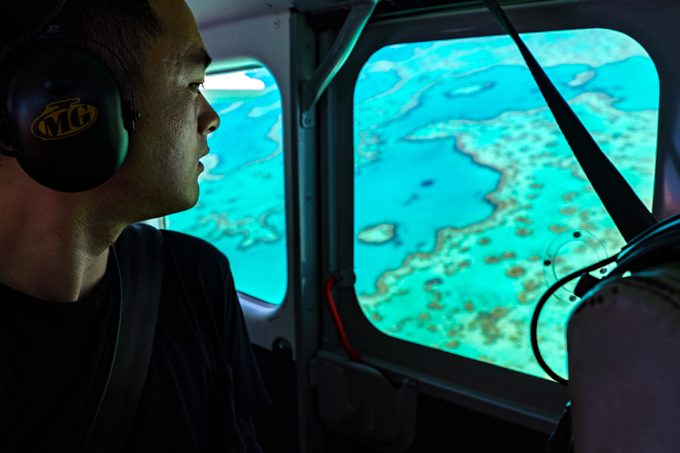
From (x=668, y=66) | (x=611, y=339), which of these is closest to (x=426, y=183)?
(x=668, y=66)

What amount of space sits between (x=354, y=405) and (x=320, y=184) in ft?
2.81

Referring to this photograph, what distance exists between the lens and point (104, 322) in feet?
3.85

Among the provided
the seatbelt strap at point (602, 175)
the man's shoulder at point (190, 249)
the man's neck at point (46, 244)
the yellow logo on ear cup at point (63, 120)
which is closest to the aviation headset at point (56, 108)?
the yellow logo on ear cup at point (63, 120)

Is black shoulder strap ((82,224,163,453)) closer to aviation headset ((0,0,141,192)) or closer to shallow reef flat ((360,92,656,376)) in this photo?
aviation headset ((0,0,141,192))

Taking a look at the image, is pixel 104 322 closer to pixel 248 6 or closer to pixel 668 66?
pixel 248 6

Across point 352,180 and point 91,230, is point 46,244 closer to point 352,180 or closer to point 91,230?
point 91,230

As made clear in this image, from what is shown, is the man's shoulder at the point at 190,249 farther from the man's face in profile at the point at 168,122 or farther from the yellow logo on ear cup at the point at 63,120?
the yellow logo on ear cup at the point at 63,120

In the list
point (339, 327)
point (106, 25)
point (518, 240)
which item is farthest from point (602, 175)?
point (339, 327)

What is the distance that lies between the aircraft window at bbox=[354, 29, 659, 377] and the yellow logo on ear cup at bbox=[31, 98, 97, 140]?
1.17 m

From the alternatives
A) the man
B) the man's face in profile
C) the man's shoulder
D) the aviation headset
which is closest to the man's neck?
the man

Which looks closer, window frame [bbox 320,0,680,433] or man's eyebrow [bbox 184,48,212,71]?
man's eyebrow [bbox 184,48,212,71]

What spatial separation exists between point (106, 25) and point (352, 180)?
3.80ft

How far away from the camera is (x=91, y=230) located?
3.43ft

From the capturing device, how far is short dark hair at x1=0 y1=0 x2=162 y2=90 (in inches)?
34.5
